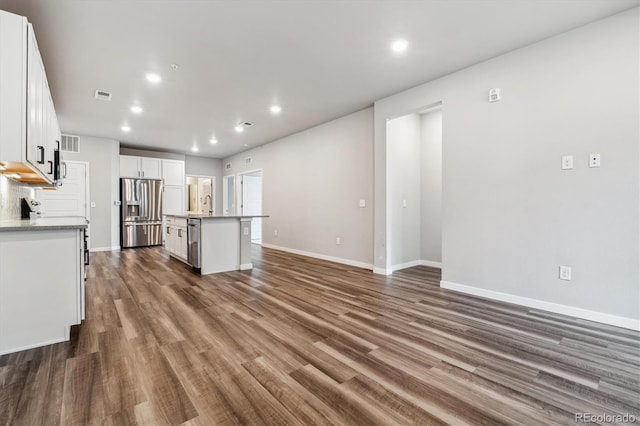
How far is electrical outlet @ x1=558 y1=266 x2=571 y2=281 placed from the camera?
9.41 feet

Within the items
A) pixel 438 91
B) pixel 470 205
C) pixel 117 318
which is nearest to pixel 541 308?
pixel 470 205

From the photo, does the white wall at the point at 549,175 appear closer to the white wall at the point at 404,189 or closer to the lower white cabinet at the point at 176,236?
the white wall at the point at 404,189

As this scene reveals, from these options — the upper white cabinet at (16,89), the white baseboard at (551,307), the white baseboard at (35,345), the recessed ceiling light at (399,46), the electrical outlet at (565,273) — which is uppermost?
the recessed ceiling light at (399,46)

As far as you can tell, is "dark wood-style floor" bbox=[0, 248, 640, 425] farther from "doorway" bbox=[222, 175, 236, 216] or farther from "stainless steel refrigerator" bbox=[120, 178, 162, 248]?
"doorway" bbox=[222, 175, 236, 216]

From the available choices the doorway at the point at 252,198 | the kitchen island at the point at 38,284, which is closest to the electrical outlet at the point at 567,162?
the kitchen island at the point at 38,284

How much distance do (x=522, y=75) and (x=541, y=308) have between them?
2515 mm

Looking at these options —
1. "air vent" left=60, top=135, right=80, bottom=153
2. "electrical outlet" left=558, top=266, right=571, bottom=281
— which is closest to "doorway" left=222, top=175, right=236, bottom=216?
"air vent" left=60, top=135, right=80, bottom=153

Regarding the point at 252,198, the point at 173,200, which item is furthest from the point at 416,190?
the point at 173,200

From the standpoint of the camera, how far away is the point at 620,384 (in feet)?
5.82

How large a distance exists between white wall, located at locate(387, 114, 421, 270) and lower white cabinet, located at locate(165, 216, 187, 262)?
3707 millimetres

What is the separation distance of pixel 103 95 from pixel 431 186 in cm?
559

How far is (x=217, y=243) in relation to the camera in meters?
4.76

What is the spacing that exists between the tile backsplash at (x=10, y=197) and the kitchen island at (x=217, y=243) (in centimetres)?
203

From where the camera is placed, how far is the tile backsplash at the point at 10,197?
2875 millimetres
